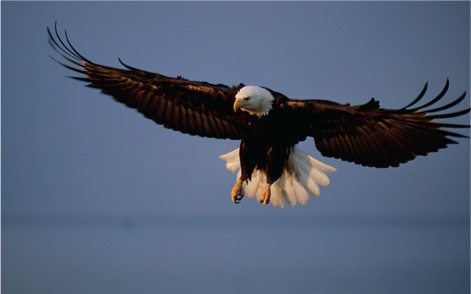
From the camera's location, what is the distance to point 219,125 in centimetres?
648

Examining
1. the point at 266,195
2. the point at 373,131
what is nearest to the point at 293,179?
the point at 266,195

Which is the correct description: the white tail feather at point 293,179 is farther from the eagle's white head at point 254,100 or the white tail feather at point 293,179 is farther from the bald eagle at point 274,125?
the eagle's white head at point 254,100

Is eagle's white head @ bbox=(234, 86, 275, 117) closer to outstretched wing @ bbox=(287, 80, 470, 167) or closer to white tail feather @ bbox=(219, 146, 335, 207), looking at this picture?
outstretched wing @ bbox=(287, 80, 470, 167)

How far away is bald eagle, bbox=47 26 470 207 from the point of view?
18.9 feet

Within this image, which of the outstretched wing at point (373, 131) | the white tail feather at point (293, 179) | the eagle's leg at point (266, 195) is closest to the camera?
the outstretched wing at point (373, 131)

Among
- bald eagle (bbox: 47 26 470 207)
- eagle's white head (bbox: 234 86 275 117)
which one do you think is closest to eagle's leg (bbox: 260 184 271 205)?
bald eagle (bbox: 47 26 470 207)

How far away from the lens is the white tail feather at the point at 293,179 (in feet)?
21.6

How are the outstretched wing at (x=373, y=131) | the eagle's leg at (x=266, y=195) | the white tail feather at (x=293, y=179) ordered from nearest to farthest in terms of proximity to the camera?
the outstretched wing at (x=373, y=131), the eagle's leg at (x=266, y=195), the white tail feather at (x=293, y=179)

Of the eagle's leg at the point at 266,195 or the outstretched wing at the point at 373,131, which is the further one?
the eagle's leg at the point at 266,195

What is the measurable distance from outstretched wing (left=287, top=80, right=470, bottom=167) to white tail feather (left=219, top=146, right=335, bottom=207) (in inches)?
21.3

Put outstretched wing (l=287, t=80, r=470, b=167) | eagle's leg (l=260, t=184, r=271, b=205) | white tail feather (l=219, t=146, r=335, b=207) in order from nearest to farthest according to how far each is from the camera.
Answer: outstretched wing (l=287, t=80, r=470, b=167)
eagle's leg (l=260, t=184, r=271, b=205)
white tail feather (l=219, t=146, r=335, b=207)

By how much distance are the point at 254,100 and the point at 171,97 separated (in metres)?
0.86

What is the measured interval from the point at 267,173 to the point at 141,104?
43.8 inches

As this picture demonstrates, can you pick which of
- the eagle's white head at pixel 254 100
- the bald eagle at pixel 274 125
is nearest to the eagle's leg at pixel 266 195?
the bald eagle at pixel 274 125
